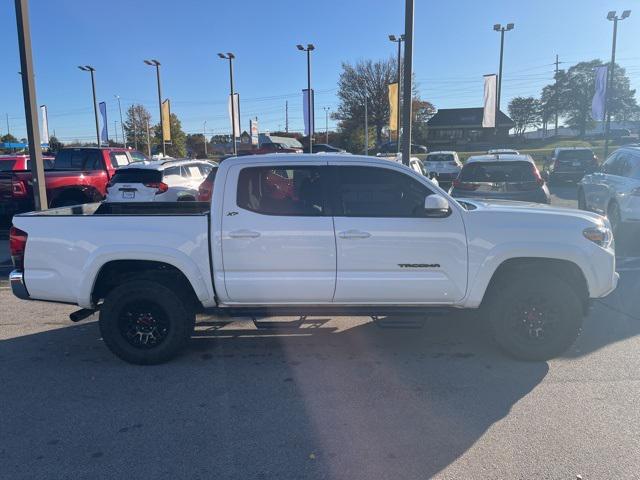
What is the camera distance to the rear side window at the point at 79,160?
13.9 m

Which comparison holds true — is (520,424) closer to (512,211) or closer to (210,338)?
(512,211)

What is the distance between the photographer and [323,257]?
4586mm

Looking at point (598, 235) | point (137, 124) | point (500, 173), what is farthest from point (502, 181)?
point (137, 124)

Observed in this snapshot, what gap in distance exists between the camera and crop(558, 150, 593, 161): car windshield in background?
2066 centimetres

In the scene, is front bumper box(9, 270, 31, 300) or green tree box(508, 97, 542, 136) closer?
front bumper box(9, 270, 31, 300)

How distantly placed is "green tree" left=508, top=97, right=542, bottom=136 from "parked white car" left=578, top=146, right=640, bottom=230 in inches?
3581

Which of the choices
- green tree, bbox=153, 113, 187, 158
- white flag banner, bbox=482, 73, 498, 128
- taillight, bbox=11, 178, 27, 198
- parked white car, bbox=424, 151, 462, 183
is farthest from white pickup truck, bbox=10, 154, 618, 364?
green tree, bbox=153, 113, 187, 158

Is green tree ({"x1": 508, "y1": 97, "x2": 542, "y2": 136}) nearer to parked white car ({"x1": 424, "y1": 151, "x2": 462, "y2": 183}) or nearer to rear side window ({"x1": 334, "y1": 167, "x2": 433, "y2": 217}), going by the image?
parked white car ({"x1": 424, "y1": 151, "x2": 462, "y2": 183})

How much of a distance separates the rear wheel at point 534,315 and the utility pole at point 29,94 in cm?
789

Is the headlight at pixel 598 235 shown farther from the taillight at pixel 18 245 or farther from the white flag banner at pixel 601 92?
the white flag banner at pixel 601 92

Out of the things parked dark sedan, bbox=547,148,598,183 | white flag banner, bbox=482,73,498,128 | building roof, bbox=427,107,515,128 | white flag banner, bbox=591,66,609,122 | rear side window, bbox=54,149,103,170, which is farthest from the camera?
building roof, bbox=427,107,515,128

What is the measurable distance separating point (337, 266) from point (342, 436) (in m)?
1.54

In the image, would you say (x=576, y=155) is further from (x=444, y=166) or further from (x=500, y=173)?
(x=500, y=173)

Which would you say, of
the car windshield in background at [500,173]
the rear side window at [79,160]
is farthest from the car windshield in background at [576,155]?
the rear side window at [79,160]
